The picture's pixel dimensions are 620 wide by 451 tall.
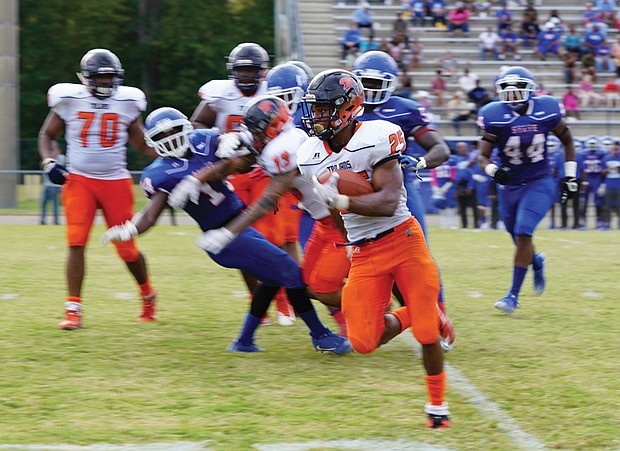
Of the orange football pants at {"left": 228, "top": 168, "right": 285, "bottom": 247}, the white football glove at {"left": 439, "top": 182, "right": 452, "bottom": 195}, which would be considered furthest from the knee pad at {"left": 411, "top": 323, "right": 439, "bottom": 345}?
the white football glove at {"left": 439, "top": 182, "right": 452, "bottom": 195}

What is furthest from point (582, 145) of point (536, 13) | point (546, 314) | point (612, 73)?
point (546, 314)

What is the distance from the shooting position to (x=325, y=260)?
5.55 metres

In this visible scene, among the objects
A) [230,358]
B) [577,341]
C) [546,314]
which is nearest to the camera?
[230,358]

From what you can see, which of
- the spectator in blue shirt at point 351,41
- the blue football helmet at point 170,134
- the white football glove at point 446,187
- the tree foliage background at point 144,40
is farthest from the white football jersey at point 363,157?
the tree foliage background at point 144,40

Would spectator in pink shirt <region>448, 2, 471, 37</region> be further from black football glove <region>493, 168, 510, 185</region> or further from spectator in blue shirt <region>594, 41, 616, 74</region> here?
black football glove <region>493, 168, 510, 185</region>

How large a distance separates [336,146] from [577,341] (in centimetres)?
238

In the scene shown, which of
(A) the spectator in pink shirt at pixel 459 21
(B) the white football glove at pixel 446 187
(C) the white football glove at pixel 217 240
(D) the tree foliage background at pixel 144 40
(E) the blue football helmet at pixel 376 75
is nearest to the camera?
(C) the white football glove at pixel 217 240

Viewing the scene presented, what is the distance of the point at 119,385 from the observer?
4957 mm

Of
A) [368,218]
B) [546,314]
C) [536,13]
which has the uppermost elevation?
[536,13]

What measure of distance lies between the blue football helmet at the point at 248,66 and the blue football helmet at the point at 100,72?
0.73 metres

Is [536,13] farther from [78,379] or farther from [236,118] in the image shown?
[78,379]

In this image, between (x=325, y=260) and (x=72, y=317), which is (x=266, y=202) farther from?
(x=72, y=317)

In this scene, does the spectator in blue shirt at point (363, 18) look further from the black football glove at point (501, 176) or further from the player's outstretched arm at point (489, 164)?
the black football glove at point (501, 176)

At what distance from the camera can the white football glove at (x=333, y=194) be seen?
430cm
